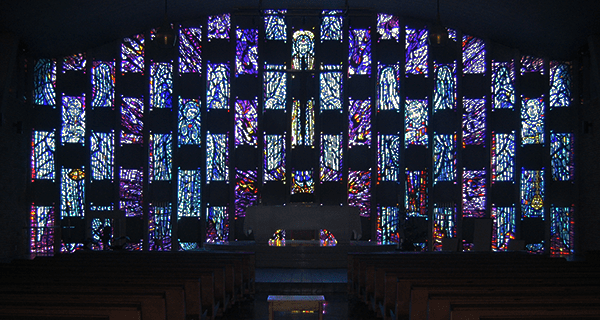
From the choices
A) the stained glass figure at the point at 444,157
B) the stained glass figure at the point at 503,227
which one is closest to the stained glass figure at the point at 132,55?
the stained glass figure at the point at 444,157

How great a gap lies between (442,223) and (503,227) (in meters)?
1.43

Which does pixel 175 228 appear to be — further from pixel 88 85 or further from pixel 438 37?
pixel 438 37

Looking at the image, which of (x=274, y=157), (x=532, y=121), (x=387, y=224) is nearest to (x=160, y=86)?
(x=274, y=157)

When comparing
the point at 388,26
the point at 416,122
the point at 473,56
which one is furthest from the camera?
the point at 388,26

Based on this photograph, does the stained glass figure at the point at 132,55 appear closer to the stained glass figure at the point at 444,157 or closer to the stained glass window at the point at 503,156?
the stained glass figure at the point at 444,157

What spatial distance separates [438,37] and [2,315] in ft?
20.4

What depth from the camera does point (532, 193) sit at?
13.4m

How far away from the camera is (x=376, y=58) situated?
1377 centimetres

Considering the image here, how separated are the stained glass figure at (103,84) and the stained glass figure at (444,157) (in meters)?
7.95

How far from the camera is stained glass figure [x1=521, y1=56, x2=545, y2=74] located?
44.6 feet

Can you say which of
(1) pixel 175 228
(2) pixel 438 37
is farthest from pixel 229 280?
(1) pixel 175 228

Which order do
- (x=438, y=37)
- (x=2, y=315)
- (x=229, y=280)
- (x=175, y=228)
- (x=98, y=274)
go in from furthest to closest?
(x=175, y=228) < (x=438, y=37) < (x=229, y=280) < (x=98, y=274) < (x=2, y=315)

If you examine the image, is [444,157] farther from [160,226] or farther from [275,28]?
[160,226]

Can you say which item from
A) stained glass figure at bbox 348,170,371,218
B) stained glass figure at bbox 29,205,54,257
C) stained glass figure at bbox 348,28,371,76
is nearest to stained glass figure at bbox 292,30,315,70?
stained glass figure at bbox 348,28,371,76
